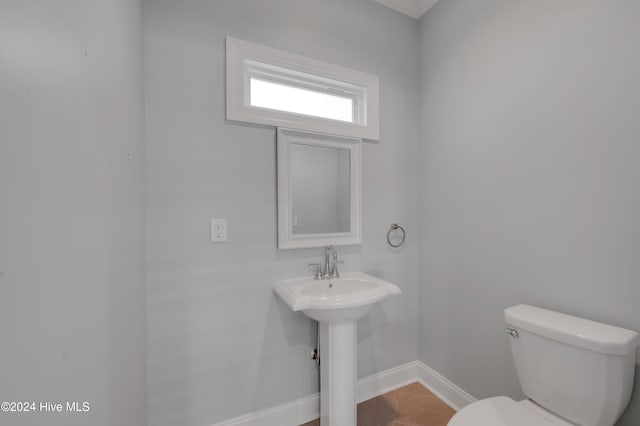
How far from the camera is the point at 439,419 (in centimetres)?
157

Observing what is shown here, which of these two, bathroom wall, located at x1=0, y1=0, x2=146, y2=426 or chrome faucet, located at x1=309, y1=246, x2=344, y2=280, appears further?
chrome faucet, located at x1=309, y1=246, x2=344, y2=280

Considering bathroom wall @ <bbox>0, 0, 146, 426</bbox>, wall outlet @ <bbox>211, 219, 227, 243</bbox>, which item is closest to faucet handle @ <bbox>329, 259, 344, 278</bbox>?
wall outlet @ <bbox>211, 219, 227, 243</bbox>

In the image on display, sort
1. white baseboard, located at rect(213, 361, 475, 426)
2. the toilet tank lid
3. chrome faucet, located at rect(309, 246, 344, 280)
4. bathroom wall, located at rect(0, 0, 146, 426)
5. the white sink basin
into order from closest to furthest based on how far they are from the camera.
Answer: bathroom wall, located at rect(0, 0, 146, 426)
the toilet tank lid
the white sink basin
white baseboard, located at rect(213, 361, 475, 426)
chrome faucet, located at rect(309, 246, 344, 280)

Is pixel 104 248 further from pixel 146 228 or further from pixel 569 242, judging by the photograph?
pixel 569 242

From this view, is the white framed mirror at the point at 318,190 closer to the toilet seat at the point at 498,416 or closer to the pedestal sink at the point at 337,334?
the pedestal sink at the point at 337,334

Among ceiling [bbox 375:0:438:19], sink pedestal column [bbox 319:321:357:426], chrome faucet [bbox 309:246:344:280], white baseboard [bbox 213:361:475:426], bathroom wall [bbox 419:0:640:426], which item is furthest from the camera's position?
ceiling [bbox 375:0:438:19]

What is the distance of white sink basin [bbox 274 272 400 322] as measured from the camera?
1.19 meters

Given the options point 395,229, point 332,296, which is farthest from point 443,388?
point 332,296

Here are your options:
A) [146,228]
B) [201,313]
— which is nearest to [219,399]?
[201,313]

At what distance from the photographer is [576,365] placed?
968 mm

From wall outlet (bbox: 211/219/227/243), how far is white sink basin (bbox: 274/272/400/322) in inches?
16.3

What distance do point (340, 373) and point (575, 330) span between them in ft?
3.33

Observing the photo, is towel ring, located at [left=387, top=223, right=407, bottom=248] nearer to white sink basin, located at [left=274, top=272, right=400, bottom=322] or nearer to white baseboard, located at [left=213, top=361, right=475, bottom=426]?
white sink basin, located at [left=274, top=272, right=400, bottom=322]

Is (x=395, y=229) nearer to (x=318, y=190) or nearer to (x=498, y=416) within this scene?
(x=318, y=190)
